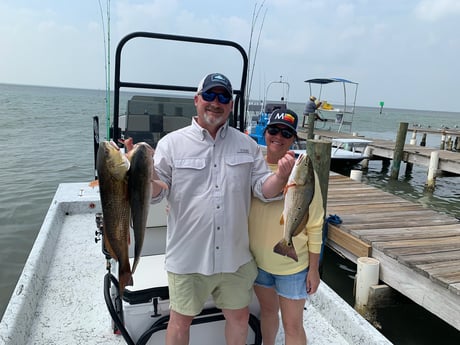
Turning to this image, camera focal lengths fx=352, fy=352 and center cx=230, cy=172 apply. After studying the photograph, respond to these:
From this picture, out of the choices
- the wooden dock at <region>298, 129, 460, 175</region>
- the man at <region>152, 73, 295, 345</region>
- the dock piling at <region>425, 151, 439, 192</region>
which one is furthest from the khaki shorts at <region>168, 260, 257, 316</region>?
the dock piling at <region>425, 151, 439, 192</region>

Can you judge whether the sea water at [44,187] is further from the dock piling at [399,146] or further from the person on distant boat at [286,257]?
the person on distant boat at [286,257]

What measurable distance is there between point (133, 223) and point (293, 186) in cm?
86

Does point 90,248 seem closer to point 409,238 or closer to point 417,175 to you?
point 409,238

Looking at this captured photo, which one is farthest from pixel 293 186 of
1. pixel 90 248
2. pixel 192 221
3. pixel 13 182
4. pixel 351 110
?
pixel 351 110

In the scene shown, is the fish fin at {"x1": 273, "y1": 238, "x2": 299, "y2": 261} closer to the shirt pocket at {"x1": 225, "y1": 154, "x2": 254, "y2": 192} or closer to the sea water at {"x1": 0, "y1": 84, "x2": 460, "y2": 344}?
the shirt pocket at {"x1": 225, "y1": 154, "x2": 254, "y2": 192}

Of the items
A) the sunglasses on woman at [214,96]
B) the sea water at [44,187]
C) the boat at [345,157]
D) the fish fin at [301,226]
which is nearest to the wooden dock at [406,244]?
the sea water at [44,187]

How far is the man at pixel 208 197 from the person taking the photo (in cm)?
194

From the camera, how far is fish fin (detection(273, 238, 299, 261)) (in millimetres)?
1992

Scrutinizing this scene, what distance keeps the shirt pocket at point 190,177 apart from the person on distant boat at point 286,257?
0.38 metres

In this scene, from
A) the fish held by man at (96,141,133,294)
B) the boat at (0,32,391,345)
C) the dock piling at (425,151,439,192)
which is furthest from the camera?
the dock piling at (425,151,439,192)

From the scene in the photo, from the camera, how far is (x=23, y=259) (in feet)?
19.2

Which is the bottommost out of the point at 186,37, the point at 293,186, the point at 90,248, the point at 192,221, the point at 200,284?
the point at 90,248

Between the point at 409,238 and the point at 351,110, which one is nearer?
the point at 409,238

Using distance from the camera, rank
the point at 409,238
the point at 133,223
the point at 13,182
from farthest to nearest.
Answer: the point at 13,182, the point at 409,238, the point at 133,223
